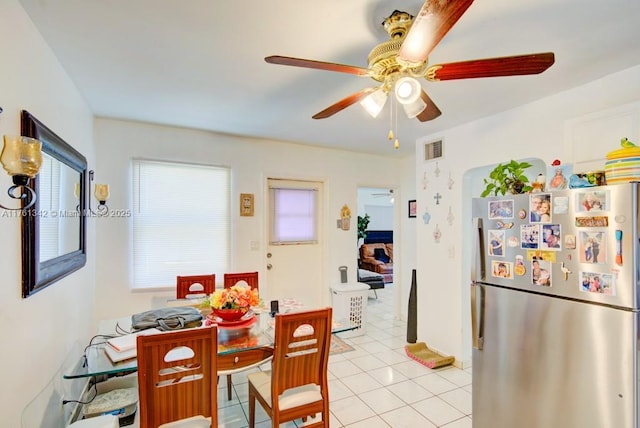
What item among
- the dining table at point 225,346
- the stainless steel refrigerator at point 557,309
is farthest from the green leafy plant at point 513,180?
the dining table at point 225,346

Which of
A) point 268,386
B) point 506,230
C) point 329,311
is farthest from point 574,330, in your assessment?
point 268,386

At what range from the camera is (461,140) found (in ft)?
10.7

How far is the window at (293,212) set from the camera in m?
4.09

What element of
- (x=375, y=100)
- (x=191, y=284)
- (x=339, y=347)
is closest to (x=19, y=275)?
(x=191, y=284)

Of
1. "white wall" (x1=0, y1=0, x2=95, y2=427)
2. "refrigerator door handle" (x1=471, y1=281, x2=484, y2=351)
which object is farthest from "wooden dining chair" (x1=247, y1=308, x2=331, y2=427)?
"white wall" (x1=0, y1=0, x2=95, y2=427)

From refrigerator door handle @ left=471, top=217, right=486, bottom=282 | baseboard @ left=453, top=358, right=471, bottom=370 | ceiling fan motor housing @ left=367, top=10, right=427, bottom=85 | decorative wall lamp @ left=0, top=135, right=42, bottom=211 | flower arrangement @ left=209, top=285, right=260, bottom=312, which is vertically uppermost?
ceiling fan motor housing @ left=367, top=10, right=427, bottom=85

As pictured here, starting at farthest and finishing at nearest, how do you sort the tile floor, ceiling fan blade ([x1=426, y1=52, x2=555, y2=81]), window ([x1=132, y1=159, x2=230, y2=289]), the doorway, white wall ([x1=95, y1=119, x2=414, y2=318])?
the doorway → window ([x1=132, y1=159, x2=230, y2=289]) → white wall ([x1=95, y1=119, x2=414, y2=318]) → the tile floor → ceiling fan blade ([x1=426, y1=52, x2=555, y2=81])

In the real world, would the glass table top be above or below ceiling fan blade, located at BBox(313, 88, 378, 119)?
below

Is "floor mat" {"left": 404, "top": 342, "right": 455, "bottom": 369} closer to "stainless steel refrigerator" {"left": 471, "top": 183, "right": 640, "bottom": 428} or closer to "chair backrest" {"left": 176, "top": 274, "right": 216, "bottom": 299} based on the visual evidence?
"stainless steel refrigerator" {"left": 471, "top": 183, "right": 640, "bottom": 428}

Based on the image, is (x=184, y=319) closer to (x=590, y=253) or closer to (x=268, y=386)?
(x=268, y=386)

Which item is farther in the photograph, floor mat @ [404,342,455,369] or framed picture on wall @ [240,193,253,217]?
framed picture on wall @ [240,193,253,217]

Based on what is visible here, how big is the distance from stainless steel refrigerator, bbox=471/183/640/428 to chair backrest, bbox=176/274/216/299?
7.38 ft

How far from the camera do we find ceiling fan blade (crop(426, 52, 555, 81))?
1.31 metres

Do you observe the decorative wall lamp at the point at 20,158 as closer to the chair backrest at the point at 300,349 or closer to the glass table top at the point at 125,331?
the glass table top at the point at 125,331
